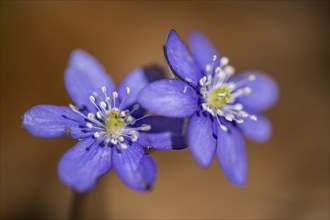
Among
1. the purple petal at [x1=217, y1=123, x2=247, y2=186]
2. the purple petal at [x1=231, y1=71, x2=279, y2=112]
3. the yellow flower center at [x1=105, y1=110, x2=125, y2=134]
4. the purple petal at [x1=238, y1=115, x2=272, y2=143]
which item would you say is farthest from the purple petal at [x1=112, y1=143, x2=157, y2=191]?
the purple petal at [x1=231, y1=71, x2=279, y2=112]

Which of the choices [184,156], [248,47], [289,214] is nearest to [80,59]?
[184,156]

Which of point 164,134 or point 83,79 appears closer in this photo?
point 164,134

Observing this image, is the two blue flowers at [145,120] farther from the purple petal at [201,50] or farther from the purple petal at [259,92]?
the purple petal at [259,92]

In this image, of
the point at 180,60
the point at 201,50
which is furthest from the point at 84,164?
the point at 201,50

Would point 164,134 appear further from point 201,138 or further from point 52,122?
point 52,122

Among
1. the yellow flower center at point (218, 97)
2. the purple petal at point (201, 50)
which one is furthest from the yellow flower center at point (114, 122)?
the purple petal at point (201, 50)

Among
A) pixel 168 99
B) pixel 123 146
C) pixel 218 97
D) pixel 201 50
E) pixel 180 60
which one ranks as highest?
pixel 201 50

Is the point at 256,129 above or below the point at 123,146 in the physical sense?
above
